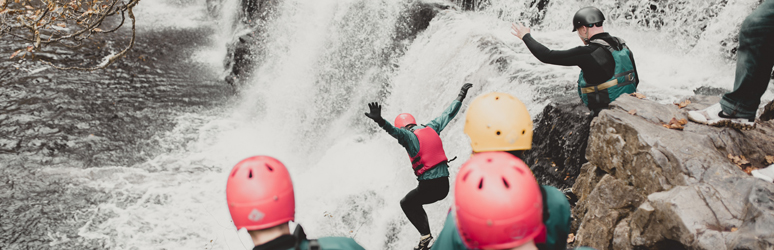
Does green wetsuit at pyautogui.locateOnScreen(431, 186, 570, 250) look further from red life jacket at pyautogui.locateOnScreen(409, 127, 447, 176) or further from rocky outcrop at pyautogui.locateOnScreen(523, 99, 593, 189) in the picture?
rocky outcrop at pyautogui.locateOnScreen(523, 99, 593, 189)

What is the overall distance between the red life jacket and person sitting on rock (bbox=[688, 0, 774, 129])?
8.56ft

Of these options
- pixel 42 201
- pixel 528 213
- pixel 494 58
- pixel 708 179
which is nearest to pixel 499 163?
pixel 528 213

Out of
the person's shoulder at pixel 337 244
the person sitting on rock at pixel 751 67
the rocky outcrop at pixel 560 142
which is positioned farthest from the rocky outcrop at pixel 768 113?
the person's shoulder at pixel 337 244

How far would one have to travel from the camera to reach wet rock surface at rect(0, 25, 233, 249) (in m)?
7.46

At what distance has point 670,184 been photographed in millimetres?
3146

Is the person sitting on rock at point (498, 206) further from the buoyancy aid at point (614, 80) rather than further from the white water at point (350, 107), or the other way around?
the white water at point (350, 107)

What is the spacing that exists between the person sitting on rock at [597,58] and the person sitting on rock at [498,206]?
7.63ft

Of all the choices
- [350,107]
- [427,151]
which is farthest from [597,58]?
[350,107]

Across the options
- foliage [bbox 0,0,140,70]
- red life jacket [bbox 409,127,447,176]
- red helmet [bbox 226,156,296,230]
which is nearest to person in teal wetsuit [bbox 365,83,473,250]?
red life jacket [bbox 409,127,447,176]

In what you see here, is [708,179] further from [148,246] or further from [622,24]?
[148,246]

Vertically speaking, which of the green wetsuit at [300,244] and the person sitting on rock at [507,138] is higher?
the person sitting on rock at [507,138]

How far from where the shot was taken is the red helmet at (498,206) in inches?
70.0

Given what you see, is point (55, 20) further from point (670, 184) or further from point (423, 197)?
point (670, 184)

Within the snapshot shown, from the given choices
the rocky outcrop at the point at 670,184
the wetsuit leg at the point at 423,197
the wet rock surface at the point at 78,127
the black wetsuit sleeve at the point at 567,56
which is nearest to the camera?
the rocky outcrop at the point at 670,184
